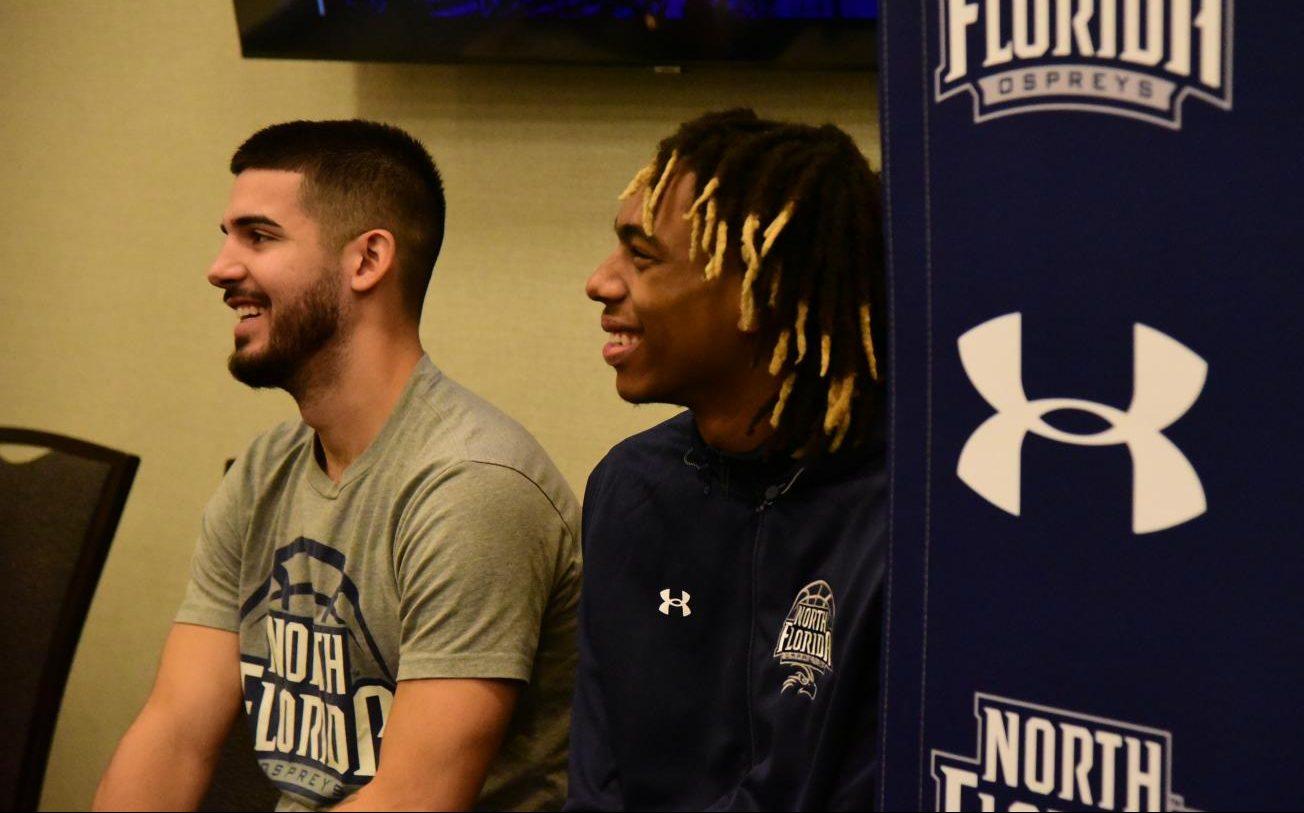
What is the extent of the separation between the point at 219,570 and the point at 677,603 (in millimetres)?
677

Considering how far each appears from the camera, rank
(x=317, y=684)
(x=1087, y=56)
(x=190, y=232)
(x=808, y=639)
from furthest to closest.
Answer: (x=190, y=232) → (x=317, y=684) → (x=808, y=639) → (x=1087, y=56)

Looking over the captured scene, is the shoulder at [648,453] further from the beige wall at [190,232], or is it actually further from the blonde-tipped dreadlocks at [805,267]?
the beige wall at [190,232]

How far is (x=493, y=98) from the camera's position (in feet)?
8.11

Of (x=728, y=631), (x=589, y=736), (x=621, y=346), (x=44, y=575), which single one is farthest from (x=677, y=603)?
(x=44, y=575)

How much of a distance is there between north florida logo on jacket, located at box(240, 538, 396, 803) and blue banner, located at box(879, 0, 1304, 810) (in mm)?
704

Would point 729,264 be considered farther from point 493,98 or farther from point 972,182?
point 493,98

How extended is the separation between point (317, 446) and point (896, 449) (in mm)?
903

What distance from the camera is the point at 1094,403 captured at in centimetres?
103

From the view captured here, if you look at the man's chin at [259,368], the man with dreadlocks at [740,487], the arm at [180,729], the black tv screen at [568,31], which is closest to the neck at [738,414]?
the man with dreadlocks at [740,487]

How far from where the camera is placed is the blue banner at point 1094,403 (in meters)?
0.96

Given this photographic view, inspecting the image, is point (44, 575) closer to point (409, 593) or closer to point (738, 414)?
point (409, 593)

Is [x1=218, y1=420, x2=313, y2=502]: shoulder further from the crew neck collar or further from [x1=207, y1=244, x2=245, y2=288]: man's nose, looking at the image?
[x1=207, y1=244, x2=245, y2=288]: man's nose

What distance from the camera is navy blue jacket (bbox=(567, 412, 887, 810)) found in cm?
130

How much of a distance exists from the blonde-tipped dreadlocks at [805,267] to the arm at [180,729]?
32.0 inches
